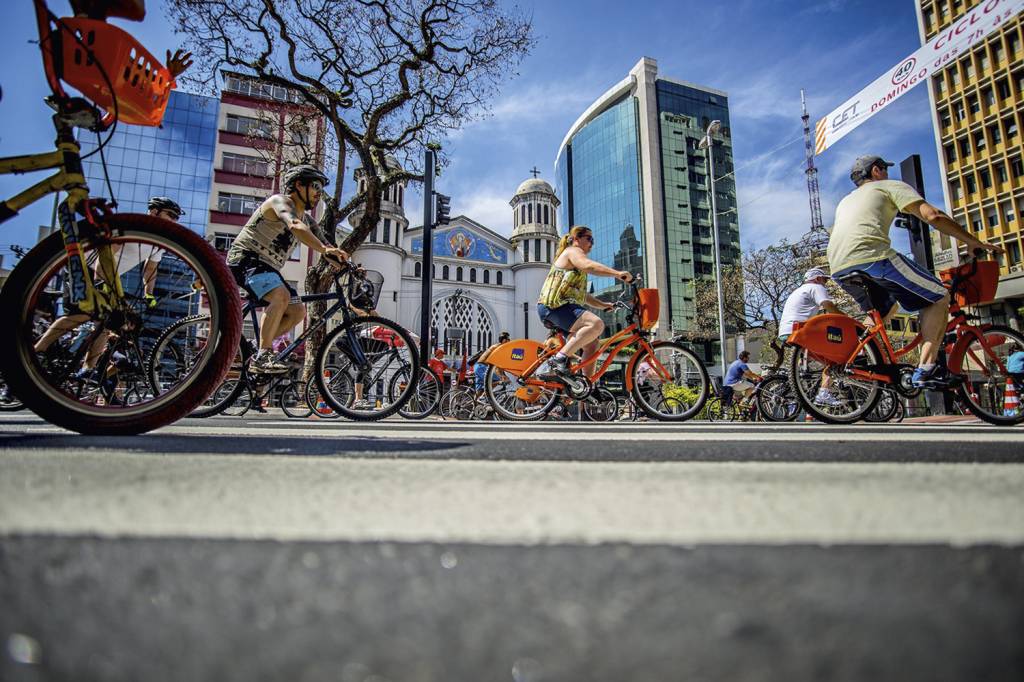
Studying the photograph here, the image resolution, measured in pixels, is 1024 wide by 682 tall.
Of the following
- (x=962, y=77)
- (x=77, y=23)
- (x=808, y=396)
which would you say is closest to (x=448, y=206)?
(x=808, y=396)

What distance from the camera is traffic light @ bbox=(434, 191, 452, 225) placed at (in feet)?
42.4

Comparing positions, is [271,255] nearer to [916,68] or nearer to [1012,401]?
[1012,401]

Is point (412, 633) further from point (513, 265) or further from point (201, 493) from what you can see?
point (513, 265)

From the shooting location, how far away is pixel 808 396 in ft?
11.7

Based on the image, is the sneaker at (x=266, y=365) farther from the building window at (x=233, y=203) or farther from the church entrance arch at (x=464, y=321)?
the church entrance arch at (x=464, y=321)

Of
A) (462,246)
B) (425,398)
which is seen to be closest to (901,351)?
(425,398)

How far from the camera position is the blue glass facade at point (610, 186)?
56312 millimetres

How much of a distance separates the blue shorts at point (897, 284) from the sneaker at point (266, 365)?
12.4 feet

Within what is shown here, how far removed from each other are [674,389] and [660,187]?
2091 inches

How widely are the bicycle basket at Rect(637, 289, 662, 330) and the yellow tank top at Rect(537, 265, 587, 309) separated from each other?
0.52 metres

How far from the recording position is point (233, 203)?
92.1ft

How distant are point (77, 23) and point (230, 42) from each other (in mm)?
13080

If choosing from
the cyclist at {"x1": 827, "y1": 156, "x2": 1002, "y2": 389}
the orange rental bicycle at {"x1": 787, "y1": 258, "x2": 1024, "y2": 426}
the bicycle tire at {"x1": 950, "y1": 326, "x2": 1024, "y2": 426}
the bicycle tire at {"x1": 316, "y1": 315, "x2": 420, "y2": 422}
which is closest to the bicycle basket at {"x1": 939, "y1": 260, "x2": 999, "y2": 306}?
the orange rental bicycle at {"x1": 787, "y1": 258, "x2": 1024, "y2": 426}

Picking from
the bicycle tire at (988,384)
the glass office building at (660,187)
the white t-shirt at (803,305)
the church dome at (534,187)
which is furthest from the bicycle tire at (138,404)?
the church dome at (534,187)
